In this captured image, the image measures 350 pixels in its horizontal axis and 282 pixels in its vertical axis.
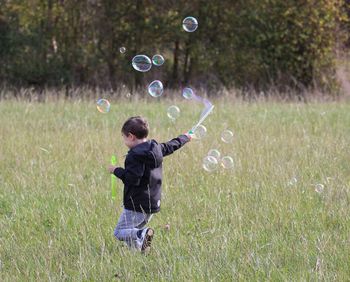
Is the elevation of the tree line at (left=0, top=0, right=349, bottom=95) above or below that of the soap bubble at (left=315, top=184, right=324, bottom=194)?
below

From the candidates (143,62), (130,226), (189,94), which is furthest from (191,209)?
(143,62)

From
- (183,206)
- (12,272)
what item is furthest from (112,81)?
(12,272)

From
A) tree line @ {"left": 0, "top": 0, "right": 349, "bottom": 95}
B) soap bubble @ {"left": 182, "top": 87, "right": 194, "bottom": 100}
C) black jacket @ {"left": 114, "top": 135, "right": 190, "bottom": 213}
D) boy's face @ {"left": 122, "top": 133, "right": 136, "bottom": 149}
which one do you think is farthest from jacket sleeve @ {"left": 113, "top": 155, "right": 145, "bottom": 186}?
tree line @ {"left": 0, "top": 0, "right": 349, "bottom": 95}

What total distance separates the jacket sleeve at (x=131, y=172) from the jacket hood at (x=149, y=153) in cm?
4

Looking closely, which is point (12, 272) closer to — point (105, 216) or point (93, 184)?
point (105, 216)

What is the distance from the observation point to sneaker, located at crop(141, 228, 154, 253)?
180 inches

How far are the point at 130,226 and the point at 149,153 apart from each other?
596 mm

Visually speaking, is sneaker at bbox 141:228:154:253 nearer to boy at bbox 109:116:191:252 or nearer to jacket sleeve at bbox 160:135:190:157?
boy at bbox 109:116:191:252

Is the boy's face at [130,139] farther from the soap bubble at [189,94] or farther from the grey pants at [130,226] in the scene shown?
the soap bubble at [189,94]

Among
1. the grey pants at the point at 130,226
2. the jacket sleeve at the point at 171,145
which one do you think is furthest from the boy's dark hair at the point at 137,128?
the grey pants at the point at 130,226

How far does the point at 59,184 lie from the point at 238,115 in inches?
218

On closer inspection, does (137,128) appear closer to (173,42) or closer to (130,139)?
(130,139)

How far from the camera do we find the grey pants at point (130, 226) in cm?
471

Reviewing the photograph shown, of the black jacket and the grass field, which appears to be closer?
the grass field
